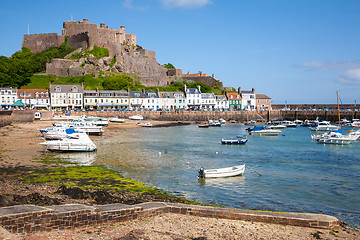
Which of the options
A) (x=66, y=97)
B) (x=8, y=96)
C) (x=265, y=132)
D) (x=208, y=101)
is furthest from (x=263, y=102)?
(x=8, y=96)

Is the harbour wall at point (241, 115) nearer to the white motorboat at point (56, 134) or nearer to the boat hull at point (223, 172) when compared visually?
the white motorboat at point (56, 134)

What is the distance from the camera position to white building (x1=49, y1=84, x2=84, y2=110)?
73.4m

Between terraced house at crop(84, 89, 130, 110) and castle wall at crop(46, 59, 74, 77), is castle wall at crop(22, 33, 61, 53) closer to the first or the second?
castle wall at crop(46, 59, 74, 77)

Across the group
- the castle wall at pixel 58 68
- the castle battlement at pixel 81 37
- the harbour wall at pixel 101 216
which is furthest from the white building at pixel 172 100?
the harbour wall at pixel 101 216

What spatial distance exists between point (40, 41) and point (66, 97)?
37.1 metres

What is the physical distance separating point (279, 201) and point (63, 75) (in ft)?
276

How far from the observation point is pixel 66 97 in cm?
7406

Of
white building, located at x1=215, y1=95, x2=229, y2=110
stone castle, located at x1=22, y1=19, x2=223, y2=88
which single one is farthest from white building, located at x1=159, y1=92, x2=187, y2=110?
stone castle, located at x1=22, y1=19, x2=223, y2=88

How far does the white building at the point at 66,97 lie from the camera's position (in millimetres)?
73375

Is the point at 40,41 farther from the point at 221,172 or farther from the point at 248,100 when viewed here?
the point at 221,172

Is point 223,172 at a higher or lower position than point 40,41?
lower

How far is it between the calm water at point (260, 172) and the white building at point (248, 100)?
56.9m

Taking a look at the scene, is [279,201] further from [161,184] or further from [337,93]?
[337,93]

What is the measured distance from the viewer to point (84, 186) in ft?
54.7
